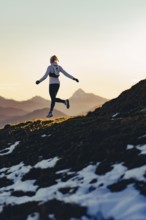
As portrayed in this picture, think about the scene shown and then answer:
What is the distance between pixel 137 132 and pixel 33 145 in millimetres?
5234

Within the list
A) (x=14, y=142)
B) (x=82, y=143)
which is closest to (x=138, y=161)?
(x=82, y=143)

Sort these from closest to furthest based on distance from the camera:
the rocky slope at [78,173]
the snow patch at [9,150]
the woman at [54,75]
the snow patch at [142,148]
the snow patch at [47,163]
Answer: the rocky slope at [78,173]
the snow patch at [142,148]
the snow patch at [47,163]
the snow patch at [9,150]
the woman at [54,75]

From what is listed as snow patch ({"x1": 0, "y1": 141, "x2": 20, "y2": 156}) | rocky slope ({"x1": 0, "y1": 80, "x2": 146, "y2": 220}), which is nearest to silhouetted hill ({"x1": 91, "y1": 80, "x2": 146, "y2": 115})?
rocky slope ({"x1": 0, "y1": 80, "x2": 146, "y2": 220})

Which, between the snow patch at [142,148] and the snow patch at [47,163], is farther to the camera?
the snow patch at [47,163]

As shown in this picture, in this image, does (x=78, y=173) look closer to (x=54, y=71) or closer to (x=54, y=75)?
(x=54, y=71)

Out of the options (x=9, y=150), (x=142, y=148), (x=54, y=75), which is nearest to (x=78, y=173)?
(x=142, y=148)

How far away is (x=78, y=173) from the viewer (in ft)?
45.5

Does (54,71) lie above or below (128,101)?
above

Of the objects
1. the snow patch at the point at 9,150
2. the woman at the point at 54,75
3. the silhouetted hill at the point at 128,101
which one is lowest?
the snow patch at the point at 9,150

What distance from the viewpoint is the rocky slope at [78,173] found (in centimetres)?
1132

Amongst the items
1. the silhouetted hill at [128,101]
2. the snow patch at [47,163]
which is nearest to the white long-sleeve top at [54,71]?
the silhouetted hill at [128,101]

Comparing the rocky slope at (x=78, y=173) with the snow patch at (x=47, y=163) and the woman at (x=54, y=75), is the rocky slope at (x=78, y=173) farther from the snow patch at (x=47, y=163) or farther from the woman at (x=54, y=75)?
the woman at (x=54, y=75)

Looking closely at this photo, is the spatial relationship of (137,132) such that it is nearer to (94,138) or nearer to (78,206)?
Result: (94,138)

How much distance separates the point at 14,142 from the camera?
21.3m
